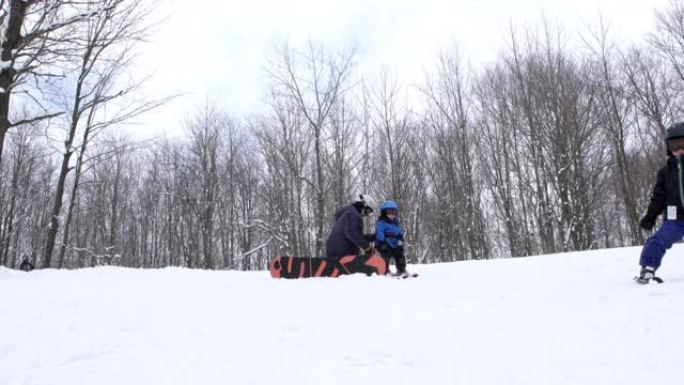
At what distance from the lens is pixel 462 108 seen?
21219 millimetres

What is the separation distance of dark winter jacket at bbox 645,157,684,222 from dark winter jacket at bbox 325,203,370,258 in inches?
152

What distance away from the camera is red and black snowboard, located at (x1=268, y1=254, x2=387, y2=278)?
639 cm

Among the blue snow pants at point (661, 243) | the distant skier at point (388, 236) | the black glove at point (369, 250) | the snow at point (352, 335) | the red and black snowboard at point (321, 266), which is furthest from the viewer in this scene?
the distant skier at point (388, 236)

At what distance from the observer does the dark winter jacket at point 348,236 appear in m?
6.75

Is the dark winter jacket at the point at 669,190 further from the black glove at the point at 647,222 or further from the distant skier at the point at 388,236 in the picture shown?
the distant skier at the point at 388,236

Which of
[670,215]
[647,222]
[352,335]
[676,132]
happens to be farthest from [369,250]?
[676,132]

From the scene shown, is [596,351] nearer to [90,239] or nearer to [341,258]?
[341,258]

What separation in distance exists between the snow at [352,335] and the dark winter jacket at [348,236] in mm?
1802

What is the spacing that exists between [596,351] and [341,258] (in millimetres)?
4289

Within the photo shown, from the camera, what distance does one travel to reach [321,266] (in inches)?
252

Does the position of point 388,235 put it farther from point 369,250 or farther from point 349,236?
point 349,236

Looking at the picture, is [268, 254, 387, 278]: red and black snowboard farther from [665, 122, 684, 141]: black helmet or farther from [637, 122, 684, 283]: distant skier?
[665, 122, 684, 141]: black helmet

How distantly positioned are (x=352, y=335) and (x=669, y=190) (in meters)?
4.05

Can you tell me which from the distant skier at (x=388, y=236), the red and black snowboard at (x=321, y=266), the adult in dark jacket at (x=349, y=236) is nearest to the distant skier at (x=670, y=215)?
the distant skier at (x=388, y=236)
